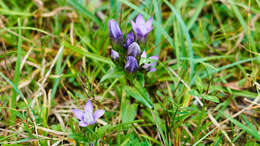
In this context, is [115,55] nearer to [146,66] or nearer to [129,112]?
[146,66]

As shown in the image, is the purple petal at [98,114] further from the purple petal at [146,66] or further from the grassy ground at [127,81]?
the purple petal at [146,66]

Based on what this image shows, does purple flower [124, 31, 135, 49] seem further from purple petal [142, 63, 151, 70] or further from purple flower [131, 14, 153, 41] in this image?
purple petal [142, 63, 151, 70]

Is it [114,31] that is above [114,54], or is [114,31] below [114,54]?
above

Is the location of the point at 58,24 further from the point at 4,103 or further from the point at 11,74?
the point at 4,103

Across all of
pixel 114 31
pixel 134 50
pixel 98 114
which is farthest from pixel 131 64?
pixel 98 114

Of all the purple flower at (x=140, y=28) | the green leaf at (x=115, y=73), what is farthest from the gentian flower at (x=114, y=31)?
the green leaf at (x=115, y=73)

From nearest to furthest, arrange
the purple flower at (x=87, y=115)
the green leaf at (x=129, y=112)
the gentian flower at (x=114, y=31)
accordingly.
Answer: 1. the purple flower at (x=87, y=115)
2. the gentian flower at (x=114, y=31)
3. the green leaf at (x=129, y=112)
